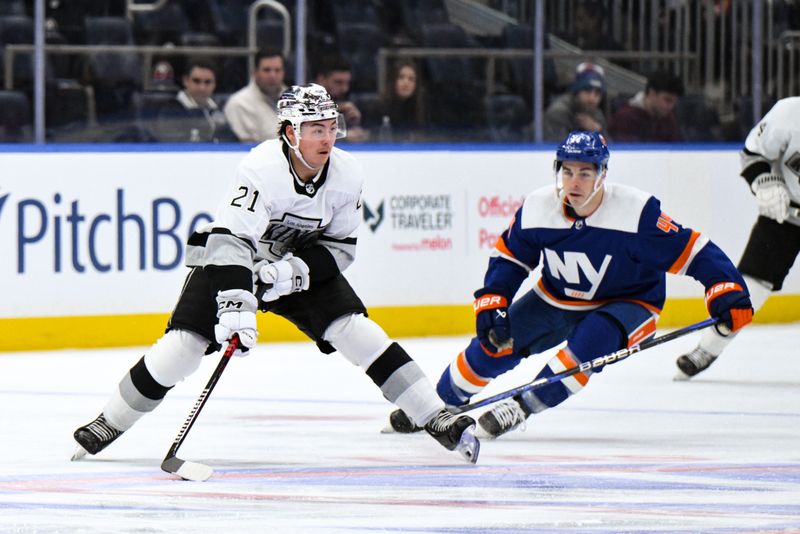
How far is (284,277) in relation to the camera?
4520 millimetres

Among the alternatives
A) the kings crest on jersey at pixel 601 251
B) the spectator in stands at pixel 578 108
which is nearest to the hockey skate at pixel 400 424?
the kings crest on jersey at pixel 601 251

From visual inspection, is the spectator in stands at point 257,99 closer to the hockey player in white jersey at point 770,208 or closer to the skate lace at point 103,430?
the hockey player in white jersey at point 770,208

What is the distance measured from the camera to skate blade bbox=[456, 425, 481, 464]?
15.1 feet

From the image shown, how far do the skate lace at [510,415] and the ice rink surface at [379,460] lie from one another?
0.22 ft

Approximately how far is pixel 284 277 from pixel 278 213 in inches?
6.6

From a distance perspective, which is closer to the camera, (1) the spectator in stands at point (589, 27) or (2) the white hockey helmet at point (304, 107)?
(2) the white hockey helmet at point (304, 107)

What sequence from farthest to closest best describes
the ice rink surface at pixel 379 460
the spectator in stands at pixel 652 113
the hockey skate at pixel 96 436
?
the spectator in stands at pixel 652 113 → the hockey skate at pixel 96 436 → the ice rink surface at pixel 379 460

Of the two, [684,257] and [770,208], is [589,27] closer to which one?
[770,208]

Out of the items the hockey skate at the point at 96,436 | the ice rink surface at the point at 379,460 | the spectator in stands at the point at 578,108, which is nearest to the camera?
the ice rink surface at the point at 379,460

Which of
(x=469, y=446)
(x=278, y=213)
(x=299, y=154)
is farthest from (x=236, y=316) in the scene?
(x=469, y=446)

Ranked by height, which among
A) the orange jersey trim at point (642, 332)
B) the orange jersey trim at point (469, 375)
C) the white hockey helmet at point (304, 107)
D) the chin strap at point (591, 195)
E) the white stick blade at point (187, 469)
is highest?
the white hockey helmet at point (304, 107)

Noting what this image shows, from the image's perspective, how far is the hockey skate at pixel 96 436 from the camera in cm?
454

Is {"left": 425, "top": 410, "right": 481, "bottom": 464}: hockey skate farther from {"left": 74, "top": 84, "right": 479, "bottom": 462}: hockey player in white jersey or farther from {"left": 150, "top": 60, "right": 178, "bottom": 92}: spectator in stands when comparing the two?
{"left": 150, "top": 60, "right": 178, "bottom": 92}: spectator in stands

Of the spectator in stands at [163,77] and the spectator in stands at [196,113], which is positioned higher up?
the spectator in stands at [163,77]
